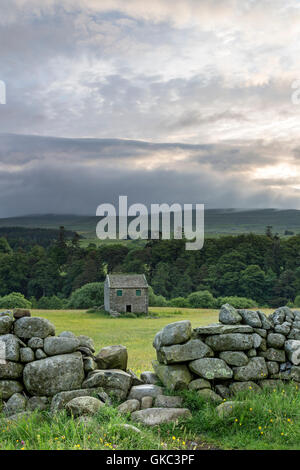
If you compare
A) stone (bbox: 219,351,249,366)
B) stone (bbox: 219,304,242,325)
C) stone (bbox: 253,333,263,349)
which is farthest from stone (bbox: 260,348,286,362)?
stone (bbox: 219,304,242,325)

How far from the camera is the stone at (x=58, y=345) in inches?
404

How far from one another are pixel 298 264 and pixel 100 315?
37852mm

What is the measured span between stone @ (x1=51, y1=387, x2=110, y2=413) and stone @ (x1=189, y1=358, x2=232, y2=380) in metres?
2.21

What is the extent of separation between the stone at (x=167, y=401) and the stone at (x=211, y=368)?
0.78 metres

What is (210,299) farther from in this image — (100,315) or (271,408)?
(271,408)

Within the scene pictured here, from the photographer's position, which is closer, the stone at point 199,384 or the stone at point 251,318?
the stone at point 199,384

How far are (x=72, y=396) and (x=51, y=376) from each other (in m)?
0.73

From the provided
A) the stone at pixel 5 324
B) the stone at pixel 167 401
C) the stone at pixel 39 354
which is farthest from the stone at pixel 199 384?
the stone at pixel 5 324

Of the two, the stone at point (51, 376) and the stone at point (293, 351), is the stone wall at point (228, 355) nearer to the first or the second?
the stone at point (293, 351)

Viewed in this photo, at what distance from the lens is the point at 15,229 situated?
15588 centimetres

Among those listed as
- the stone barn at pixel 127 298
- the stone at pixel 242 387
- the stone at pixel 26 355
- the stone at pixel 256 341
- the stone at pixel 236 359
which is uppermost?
the stone at pixel 256 341

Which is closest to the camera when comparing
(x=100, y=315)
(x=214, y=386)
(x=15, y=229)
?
Answer: (x=214, y=386)

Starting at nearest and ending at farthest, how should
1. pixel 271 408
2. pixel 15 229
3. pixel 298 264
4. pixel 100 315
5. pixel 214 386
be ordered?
pixel 271 408
pixel 214 386
pixel 100 315
pixel 298 264
pixel 15 229
